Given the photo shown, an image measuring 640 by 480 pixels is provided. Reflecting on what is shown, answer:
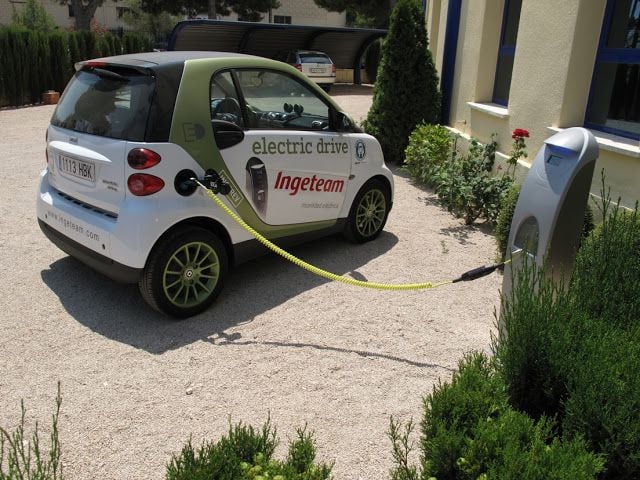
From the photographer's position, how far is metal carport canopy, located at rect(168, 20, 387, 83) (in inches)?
769

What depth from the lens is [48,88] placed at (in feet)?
55.7

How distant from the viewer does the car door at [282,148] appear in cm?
439

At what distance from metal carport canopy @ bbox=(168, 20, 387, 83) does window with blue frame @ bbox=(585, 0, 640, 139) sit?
50.5 ft

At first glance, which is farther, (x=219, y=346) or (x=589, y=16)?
(x=589, y=16)

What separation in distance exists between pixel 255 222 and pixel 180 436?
1995 mm

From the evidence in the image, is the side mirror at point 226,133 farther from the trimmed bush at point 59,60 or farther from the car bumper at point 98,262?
the trimmed bush at point 59,60

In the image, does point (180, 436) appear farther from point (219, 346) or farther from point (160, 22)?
point (160, 22)

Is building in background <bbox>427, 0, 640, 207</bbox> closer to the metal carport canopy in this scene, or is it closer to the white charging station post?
the white charging station post

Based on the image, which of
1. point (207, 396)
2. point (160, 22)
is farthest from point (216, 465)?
point (160, 22)

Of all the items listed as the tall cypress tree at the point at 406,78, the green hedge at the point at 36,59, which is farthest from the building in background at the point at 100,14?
the tall cypress tree at the point at 406,78

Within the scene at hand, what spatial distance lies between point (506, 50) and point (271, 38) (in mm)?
16816

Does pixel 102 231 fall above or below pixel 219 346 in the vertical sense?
above

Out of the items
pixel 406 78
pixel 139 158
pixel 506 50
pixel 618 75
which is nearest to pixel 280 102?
pixel 139 158

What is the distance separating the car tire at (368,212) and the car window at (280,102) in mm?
870
